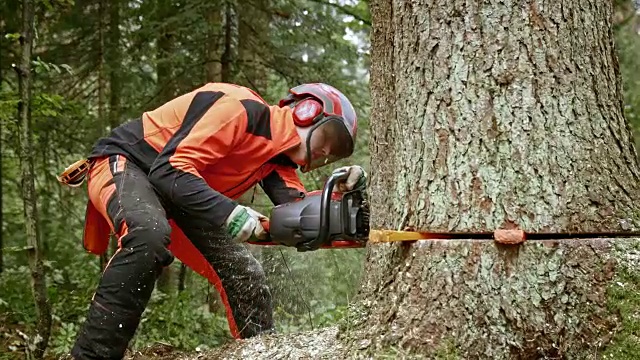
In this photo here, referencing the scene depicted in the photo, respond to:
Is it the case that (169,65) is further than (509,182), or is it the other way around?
(169,65)

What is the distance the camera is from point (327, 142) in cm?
352

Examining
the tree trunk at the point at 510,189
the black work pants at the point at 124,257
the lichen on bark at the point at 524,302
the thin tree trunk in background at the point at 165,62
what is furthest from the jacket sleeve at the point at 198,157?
the thin tree trunk in background at the point at 165,62

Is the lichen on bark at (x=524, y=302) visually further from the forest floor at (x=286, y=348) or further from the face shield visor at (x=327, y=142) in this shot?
the face shield visor at (x=327, y=142)

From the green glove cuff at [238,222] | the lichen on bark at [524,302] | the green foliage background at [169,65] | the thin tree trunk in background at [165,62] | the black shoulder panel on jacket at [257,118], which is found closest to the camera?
the lichen on bark at [524,302]

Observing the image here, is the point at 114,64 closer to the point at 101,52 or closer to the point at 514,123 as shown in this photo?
the point at 101,52

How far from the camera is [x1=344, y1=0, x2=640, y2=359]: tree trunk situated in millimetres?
2020

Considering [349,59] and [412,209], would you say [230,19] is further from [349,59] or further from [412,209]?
[412,209]

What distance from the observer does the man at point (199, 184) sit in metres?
2.90

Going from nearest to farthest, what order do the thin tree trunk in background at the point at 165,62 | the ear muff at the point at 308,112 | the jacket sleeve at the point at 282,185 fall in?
the ear muff at the point at 308,112 → the jacket sleeve at the point at 282,185 → the thin tree trunk in background at the point at 165,62

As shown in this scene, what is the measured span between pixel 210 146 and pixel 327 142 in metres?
0.70

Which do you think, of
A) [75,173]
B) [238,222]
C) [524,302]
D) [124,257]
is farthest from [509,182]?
[75,173]

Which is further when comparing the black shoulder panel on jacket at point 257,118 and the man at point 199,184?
the black shoulder panel on jacket at point 257,118

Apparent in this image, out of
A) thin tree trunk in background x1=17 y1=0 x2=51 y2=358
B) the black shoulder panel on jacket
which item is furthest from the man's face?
thin tree trunk in background x1=17 y1=0 x2=51 y2=358

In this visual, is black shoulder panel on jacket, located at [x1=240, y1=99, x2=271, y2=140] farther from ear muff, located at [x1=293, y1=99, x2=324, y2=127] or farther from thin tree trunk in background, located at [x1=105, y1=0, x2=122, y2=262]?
thin tree trunk in background, located at [x1=105, y1=0, x2=122, y2=262]
